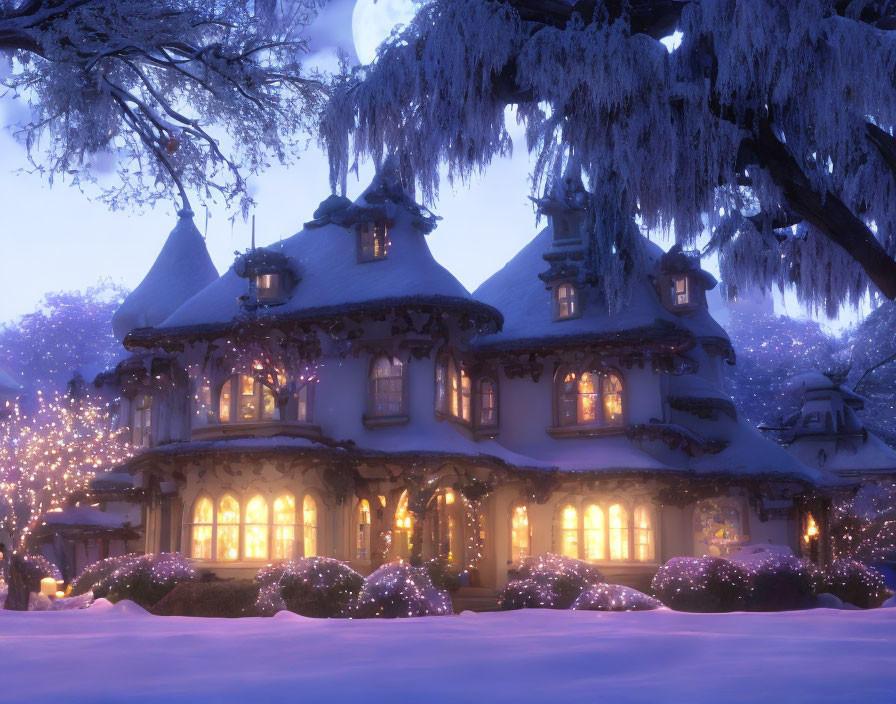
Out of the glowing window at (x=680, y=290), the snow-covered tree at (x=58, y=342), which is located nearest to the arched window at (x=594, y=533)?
the glowing window at (x=680, y=290)

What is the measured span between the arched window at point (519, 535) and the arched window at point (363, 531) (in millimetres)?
3880

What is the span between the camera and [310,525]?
75.6ft

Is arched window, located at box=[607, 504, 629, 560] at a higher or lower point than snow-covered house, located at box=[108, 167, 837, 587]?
lower

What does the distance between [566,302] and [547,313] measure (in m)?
0.59

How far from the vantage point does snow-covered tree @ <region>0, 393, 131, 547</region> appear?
864 inches

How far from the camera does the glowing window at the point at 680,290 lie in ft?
87.3

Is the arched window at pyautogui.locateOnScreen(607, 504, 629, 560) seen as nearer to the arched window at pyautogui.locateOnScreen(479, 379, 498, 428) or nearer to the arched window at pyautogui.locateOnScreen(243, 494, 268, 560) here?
the arched window at pyautogui.locateOnScreen(479, 379, 498, 428)

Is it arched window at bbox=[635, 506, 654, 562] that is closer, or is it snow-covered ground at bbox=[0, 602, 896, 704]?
snow-covered ground at bbox=[0, 602, 896, 704]

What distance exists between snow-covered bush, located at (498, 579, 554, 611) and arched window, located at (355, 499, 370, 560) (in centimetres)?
607

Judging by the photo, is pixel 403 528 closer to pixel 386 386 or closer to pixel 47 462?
pixel 386 386

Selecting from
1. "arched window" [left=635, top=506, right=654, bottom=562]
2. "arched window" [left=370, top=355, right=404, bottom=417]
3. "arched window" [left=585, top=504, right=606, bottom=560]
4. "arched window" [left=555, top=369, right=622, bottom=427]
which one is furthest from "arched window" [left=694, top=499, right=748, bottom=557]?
"arched window" [left=370, top=355, right=404, bottom=417]

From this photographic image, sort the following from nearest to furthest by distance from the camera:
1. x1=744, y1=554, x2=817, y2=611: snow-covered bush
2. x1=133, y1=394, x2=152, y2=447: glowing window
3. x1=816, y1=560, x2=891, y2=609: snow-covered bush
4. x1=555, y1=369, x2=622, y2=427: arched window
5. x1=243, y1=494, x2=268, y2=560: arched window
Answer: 1. x1=744, y1=554, x2=817, y2=611: snow-covered bush
2. x1=816, y1=560, x2=891, y2=609: snow-covered bush
3. x1=243, y1=494, x2=268, y2=560: arched window
4. x1=555, y1=369, x2=622, y2=427: arched window
5. x1=133, y1=394, x2=152, y2=447: glowing window

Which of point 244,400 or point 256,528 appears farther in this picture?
point 244,400

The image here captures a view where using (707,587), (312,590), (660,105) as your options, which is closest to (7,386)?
(312,590)
